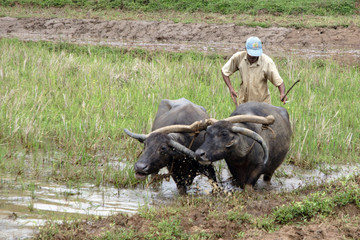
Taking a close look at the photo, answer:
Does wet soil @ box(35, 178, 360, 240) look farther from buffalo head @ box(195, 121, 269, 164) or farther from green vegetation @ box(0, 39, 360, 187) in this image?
green vegetation @ box(0, 39, 360, 187)

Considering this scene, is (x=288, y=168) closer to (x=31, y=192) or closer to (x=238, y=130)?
(x=238, y=130)

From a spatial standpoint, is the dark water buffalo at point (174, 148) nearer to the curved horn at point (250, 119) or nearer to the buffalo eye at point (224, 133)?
the buffalo eye at point (224, 133)

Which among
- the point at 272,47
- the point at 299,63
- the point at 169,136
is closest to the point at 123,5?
the point at 272,47

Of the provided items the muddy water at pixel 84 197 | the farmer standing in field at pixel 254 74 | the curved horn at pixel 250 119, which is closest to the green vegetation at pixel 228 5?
the farmer standing in field at pixel 254 74

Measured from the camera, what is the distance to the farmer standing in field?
6824mm

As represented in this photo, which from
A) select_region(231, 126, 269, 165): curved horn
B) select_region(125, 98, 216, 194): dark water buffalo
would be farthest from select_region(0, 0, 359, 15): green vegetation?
select_region(231, 126, 269, 165): curved horn

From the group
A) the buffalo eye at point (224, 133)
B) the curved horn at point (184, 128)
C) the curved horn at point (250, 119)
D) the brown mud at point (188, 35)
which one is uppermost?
the curved horn at point (250, 119)

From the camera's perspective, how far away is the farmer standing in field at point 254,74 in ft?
22.4

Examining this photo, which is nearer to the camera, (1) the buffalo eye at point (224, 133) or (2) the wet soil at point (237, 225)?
(2) the wet soil at point (237, 225)

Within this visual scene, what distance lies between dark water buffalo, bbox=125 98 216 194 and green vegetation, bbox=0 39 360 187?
1.78ft

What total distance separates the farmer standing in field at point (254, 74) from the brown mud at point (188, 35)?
7420 millimetres

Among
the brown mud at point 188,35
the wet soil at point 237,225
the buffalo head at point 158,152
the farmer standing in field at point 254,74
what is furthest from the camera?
the brown mud at point 188,35

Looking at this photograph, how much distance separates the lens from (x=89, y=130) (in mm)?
7141

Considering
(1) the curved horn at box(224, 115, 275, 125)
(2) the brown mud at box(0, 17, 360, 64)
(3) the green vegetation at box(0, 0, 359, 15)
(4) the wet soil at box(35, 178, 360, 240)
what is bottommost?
(2) the brown mud at box(0, 17, 360, 64)
